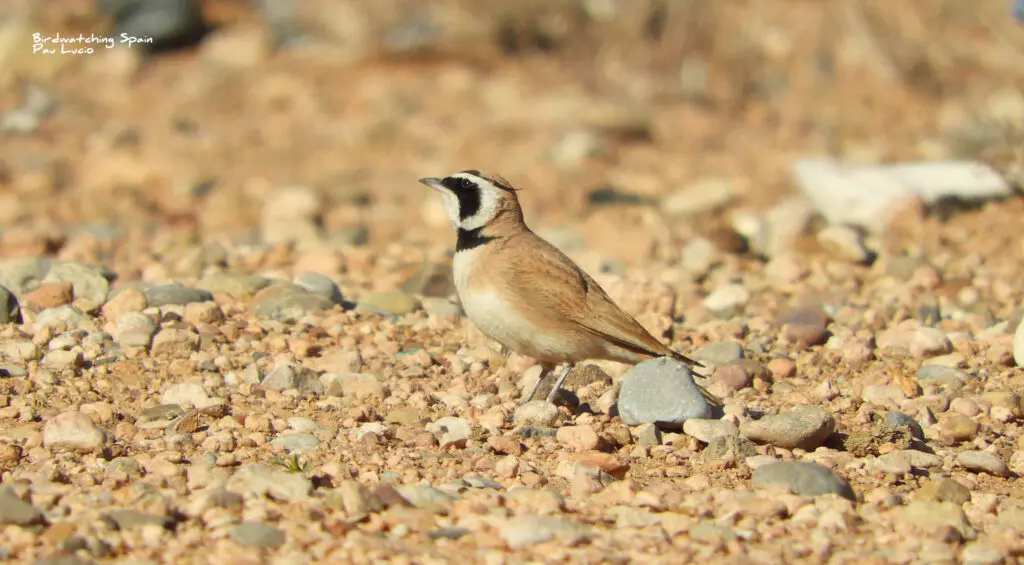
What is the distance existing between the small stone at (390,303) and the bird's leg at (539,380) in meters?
1.09

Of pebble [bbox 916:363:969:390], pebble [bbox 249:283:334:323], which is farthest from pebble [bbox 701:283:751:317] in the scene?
pebble [bbox 249:283:334:323]

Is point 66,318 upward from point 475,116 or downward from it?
downward

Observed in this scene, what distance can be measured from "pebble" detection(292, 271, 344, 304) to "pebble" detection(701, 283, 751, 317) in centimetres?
203

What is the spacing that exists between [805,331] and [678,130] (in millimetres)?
5470

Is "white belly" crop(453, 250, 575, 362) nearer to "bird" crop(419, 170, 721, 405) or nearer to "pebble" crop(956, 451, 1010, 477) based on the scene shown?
"bird" crop(419, 170, 721, 405)

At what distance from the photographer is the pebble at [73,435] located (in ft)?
14.9

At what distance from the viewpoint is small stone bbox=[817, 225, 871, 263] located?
26.0ft

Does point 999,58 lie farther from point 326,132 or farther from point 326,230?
point 326,230

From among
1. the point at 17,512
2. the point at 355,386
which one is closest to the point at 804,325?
the point at 355,386

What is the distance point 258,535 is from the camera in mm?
3848

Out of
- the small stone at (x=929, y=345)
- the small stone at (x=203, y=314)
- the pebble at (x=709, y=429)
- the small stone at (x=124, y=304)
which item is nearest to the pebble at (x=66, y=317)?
the small stone at (x=124, y=304)

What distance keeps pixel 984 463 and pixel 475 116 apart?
291 inches

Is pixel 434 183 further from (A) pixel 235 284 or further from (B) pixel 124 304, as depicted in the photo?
(B) pixel 124 304

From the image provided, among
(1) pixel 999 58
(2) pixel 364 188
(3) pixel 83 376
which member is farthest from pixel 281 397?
(1) pixel 999 58
